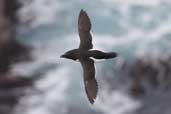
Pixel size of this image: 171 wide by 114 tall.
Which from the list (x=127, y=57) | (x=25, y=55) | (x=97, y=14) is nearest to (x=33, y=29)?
(x=25, y=55)

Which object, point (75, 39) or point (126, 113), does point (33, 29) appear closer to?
point (75, 39)

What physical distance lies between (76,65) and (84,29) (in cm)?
216

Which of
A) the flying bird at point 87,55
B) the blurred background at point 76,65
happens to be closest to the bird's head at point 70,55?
the flying bird at point 87,55

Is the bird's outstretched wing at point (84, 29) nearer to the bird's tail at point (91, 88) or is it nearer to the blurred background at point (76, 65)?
the bird's tail at point (91, 88)

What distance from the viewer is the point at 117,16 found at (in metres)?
3.36

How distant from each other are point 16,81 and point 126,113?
63cm

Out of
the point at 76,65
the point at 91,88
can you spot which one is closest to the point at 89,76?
the point at 91,88

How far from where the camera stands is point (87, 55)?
1152 mm

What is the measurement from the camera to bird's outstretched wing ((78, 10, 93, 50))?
1217mm

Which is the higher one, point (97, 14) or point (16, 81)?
point (97, 14)

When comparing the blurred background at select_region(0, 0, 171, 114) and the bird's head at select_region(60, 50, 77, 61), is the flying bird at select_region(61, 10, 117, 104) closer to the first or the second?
the bird's head at select_region(60, 50, 77, 61)

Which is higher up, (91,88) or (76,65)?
(91,88)

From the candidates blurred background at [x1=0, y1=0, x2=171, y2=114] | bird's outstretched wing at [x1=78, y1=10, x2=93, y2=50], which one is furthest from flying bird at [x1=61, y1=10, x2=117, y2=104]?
blurred background at [x1=0, y1=0, x2=171, y2=114]

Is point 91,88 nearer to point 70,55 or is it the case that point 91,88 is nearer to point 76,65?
point 70,55
